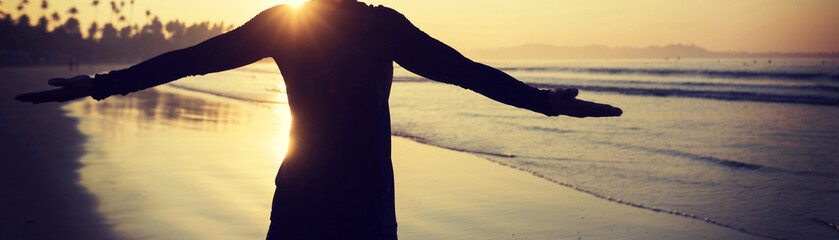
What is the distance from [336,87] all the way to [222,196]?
5.51 m

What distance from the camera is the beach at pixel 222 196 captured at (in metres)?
5.47

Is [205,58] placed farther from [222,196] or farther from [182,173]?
[182,173]

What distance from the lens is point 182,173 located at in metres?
7.70

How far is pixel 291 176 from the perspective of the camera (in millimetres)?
1495

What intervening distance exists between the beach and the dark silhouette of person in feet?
12.8

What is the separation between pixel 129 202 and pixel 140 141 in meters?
4.72

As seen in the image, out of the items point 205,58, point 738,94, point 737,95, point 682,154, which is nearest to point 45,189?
point 205,58

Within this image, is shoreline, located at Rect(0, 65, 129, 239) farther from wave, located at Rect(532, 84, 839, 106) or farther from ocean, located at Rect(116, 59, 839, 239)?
wave, located at Rect(532, 84, 839, 106)

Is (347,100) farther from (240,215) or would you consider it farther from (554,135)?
(554,135)

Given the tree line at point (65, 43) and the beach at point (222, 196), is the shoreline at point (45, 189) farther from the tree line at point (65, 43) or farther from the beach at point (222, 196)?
the tree line at point (65, 43)

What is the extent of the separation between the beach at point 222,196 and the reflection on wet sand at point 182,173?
0.02 metres

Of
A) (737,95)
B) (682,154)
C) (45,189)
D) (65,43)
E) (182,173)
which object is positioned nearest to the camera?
(45,189)

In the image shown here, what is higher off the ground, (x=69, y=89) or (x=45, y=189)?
(x=69, y=89)

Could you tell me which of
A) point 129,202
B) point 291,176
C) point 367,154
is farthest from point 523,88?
point 129,202
